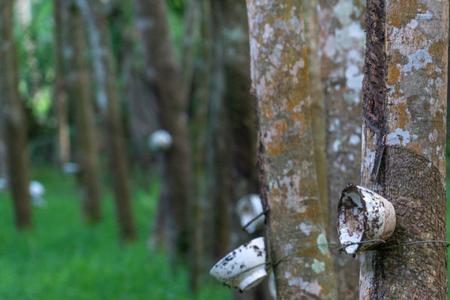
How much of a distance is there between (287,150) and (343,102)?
1230 mm

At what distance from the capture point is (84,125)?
47.5 feet

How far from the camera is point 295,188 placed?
11.6 feet

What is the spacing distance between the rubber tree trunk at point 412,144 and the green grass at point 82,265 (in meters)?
6.03

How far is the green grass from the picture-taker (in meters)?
9.16

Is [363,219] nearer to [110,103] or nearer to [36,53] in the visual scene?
[110,103]

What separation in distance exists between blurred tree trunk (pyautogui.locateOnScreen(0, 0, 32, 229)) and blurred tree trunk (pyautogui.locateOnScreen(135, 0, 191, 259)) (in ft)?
13.8

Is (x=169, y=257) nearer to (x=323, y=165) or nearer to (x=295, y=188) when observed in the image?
(x=323, y=165)

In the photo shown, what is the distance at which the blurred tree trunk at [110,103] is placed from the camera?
38.1 feet

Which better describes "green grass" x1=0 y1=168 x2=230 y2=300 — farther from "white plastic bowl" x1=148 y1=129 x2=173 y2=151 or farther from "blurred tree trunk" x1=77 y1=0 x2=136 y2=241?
"white plastic bowl" x1=148 y1=129 x2=173 y2=151

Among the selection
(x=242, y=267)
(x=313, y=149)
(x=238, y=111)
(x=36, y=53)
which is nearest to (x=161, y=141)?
(x=238, y=111)

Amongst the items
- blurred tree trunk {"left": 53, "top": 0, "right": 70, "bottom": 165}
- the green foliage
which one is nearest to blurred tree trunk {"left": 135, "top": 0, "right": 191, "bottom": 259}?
blurred tree trunk {"left": 53, "top": 0, "right": 70, "bottom": 165}

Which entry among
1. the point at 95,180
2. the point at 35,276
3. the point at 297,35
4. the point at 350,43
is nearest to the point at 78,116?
the point at 95,180

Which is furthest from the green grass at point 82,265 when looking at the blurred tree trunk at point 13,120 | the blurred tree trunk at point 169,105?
the blurred tree trunk at point 169,105

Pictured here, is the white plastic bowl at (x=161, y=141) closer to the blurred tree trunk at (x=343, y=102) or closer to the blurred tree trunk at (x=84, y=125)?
the blurred tree trunk at (x=84, y=125)
